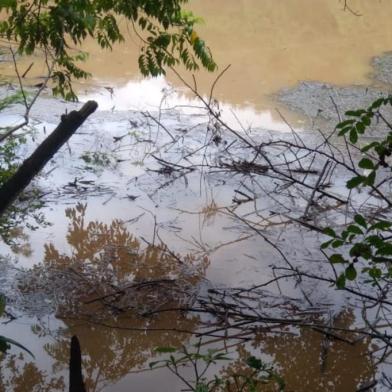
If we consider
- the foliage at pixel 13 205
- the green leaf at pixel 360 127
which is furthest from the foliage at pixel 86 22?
the green leaf at pixel 360 127

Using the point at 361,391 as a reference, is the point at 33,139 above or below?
above

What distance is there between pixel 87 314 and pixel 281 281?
1.13 meters

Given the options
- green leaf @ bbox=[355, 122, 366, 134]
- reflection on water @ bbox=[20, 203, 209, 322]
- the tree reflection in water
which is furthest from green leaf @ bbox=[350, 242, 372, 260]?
reflection on water @ bbox=[20, 203, 209, 322]

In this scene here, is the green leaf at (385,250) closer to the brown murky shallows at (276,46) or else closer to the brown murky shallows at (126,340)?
the brown murky shallows at (126,340)

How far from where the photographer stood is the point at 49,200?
4.04 m

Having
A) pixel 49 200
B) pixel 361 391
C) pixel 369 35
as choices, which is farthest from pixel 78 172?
pixel 369 35

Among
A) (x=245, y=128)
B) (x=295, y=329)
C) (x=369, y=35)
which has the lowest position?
(x=295, y=329)

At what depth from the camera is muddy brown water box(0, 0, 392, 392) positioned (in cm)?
264

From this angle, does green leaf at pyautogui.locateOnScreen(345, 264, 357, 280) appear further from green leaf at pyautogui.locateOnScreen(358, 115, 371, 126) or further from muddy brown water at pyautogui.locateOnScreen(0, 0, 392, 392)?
muddy brown water at pyautogui.locateOnScreen(0, 0, 392, 392)

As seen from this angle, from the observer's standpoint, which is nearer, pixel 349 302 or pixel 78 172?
pixel 349 302

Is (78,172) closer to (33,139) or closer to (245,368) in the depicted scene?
(33,139)

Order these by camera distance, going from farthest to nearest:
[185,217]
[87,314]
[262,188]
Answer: [262,188] → [185,217] → [87,314]

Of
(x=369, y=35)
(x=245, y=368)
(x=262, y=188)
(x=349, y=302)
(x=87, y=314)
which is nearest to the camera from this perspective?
(x=245, y=368)

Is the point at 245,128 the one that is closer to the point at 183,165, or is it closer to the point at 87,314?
the point at 183,165
